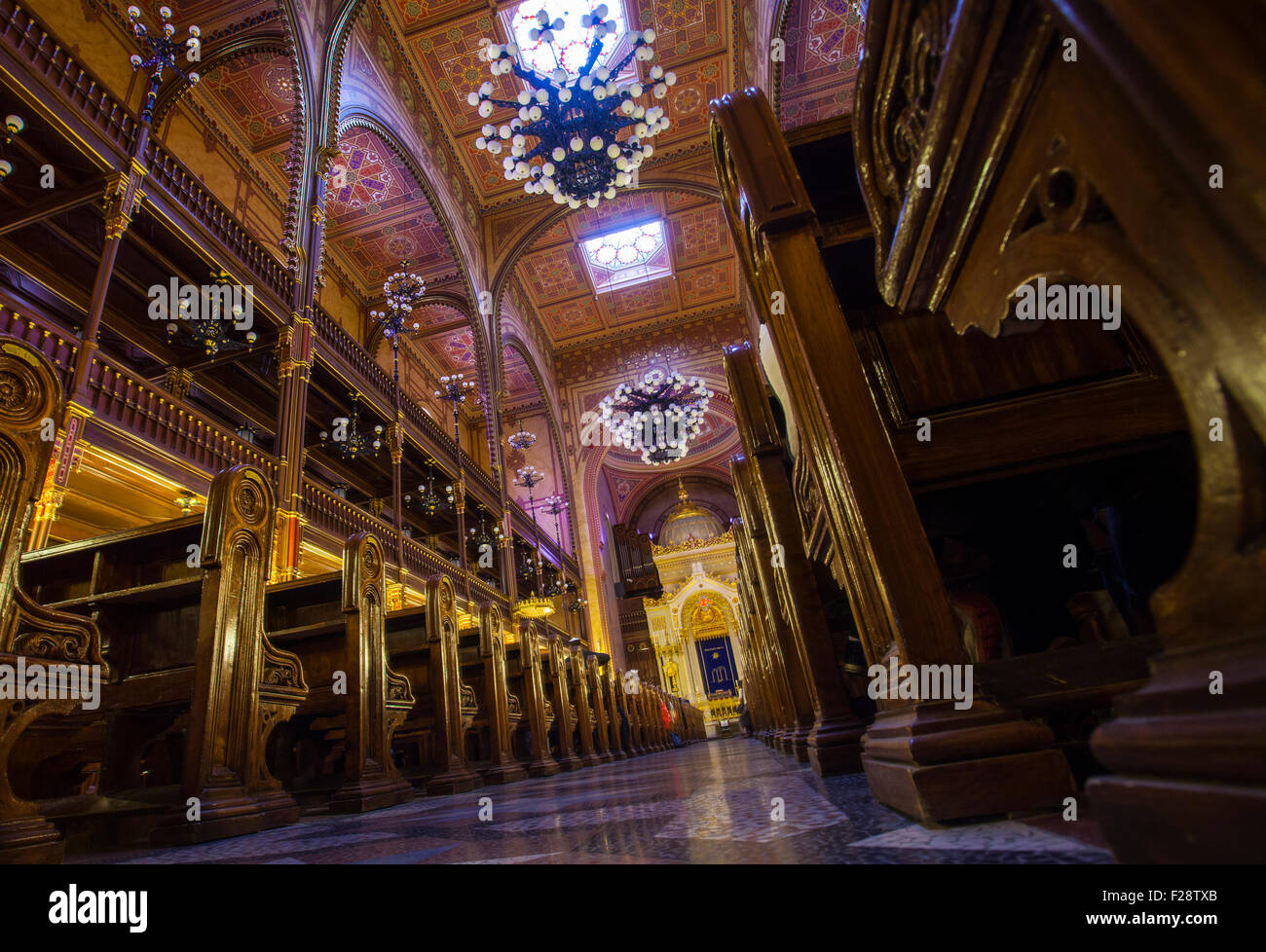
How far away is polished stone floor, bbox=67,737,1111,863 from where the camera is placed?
0.77m

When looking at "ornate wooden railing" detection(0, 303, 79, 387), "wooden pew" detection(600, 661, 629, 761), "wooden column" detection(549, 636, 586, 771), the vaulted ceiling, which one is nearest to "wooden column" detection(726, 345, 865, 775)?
"wooden column" detection(549, 636, 586, 771)

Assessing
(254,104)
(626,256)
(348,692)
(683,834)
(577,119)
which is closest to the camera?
(683,834)

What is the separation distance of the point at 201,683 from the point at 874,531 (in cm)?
264

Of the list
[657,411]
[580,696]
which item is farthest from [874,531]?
[657,411]

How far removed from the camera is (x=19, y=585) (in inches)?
67.0

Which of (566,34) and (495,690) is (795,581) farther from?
(566,34)

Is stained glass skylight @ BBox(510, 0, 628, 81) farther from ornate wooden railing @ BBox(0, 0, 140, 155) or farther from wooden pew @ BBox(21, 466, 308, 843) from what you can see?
wooden pew @ BBox(21, 466, 308, 843)

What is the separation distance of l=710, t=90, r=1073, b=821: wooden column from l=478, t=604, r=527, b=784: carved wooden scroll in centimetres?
383

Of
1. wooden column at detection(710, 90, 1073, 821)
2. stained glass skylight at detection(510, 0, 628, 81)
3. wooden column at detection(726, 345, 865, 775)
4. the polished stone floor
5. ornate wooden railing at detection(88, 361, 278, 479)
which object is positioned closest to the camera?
the polished stone floor

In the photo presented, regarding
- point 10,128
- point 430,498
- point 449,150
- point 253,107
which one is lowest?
point 430,498

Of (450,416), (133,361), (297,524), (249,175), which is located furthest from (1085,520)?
(450,416)

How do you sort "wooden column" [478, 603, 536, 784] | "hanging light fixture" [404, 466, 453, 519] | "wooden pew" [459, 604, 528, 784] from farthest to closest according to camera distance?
"hanging light fixture" [404, 466, 453, 519], "wooden column" [478, 603, 536, 784], "wooden pew" [459, 604, 528, 784]

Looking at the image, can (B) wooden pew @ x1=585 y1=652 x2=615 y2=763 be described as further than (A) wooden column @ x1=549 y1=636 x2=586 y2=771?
Yes
